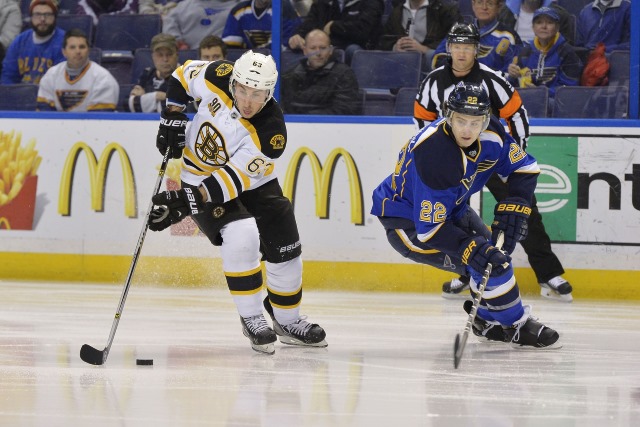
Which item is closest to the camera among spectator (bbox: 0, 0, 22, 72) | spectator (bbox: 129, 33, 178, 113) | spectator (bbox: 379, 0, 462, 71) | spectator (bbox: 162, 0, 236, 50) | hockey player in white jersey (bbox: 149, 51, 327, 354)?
hockey player in white jersey (bbox: 149, 51, 327, 354)

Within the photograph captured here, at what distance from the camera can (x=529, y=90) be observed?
6.56 metres

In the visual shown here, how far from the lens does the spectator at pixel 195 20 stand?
7.26 metres

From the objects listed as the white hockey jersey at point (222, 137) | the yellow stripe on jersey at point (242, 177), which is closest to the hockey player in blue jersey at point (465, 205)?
the white hockey jersey at point (222, 137)

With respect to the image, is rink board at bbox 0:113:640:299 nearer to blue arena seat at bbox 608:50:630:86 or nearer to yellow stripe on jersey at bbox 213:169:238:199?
blue arena seat at bbox 608:50:630:86

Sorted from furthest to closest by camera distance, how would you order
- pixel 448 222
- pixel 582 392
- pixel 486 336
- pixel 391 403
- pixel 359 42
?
pixel 359 42 < pixel 486 336 < pixel 448 222 < pixel 582 392 < pixel 391 403

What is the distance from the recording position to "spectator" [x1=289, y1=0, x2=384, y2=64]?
6.78 m

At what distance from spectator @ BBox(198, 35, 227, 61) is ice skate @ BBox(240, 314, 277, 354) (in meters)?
2.78

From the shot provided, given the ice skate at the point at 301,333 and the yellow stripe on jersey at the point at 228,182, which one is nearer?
the yellow stripe on jersey at the point at 228,182

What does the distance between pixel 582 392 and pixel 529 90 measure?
123 inches

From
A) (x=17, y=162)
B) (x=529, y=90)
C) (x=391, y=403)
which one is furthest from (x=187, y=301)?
(x=391, y=403)

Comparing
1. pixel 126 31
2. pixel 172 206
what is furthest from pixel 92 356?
pixel 126 31

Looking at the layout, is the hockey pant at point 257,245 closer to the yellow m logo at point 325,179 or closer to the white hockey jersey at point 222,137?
the white hockey jersey at point 222,137

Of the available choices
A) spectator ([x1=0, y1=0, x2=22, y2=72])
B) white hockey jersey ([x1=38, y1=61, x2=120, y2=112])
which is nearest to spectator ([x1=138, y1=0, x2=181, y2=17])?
white hockey jersey ([x1=38, y1=61, x2=120, y2=112])

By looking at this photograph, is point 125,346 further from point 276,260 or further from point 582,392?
point 582,392
